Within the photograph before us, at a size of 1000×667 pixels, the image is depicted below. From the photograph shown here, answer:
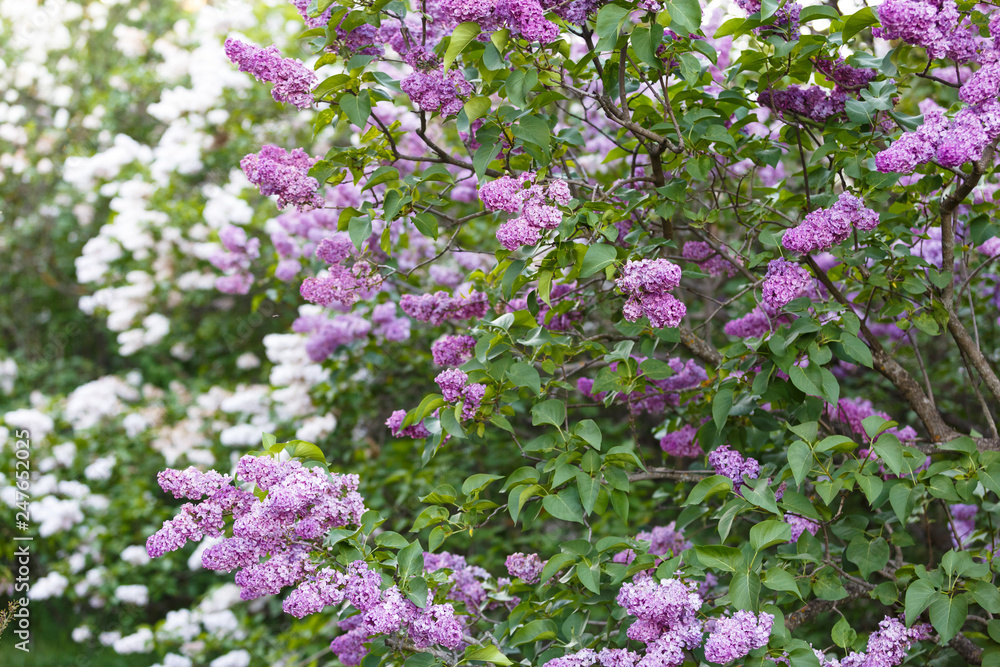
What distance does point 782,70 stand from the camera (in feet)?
6.16

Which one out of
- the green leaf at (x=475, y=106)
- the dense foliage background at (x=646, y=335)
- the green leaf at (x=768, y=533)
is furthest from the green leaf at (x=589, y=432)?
the green leaf at (x=475, y=106)

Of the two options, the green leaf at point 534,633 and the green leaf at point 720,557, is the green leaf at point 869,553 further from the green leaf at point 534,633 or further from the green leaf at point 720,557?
the green leaf at point 534,633

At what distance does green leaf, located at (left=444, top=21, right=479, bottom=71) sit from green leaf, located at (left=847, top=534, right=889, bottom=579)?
4.41 ft

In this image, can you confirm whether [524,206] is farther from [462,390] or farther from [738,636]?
[738,636]

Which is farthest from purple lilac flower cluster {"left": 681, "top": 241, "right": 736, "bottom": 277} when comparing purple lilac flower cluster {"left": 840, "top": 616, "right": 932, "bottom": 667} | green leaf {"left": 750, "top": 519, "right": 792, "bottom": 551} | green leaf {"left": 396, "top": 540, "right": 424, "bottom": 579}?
green leaf {"left": 396, "top": 540, "right": 424, "bottom": 579}

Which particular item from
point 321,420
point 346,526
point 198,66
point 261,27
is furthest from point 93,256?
point 346,526

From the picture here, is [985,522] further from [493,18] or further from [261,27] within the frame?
[261,27]

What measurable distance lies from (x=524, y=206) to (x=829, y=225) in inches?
25.9

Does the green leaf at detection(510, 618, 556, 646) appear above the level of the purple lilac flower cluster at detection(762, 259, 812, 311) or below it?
below

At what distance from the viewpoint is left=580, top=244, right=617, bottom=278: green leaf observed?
169 centimetres

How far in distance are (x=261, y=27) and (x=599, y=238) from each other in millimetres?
5102

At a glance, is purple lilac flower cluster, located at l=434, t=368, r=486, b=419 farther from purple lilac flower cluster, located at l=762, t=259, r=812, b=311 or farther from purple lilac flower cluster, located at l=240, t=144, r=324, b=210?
purple lilac flower cluster, located at l=762, t=259, r=812, b=311

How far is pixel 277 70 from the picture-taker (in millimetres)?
1916

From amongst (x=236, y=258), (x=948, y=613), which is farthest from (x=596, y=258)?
(x=236, y=258)
